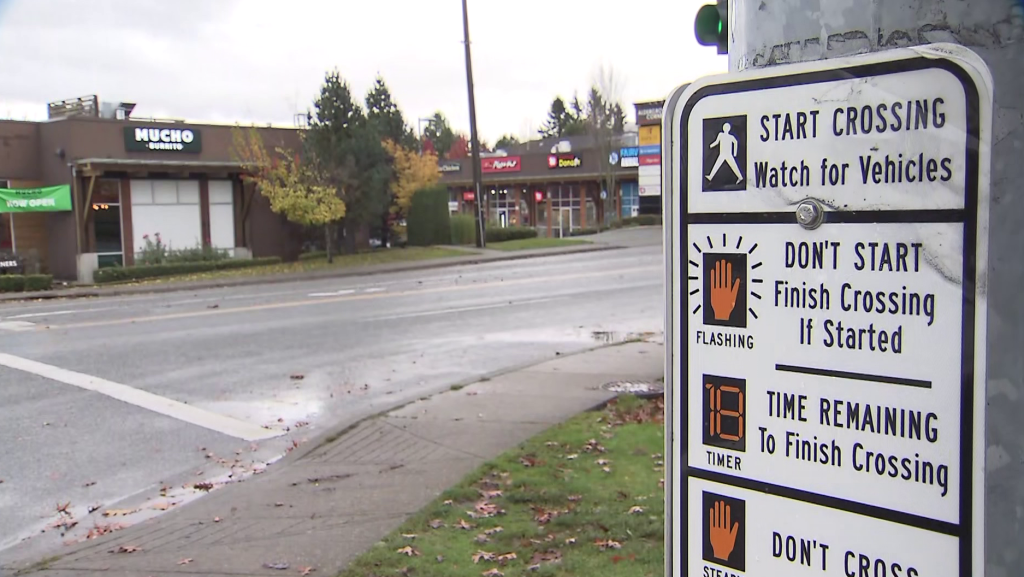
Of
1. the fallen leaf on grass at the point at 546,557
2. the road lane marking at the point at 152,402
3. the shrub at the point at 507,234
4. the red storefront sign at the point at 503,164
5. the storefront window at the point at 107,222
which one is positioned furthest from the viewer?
the red storefront sign at the point at 503,164

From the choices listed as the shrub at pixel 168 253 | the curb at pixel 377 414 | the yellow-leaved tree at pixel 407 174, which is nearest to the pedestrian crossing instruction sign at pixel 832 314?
the curb at pixel 377 414

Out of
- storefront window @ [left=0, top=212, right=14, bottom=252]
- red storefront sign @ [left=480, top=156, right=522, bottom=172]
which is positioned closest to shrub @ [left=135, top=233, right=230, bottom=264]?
storefront window @ [left=0, top=212, right=14, bottom=252]

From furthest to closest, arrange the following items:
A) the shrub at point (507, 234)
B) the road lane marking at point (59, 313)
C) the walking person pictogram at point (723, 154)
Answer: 1. the shrub at point (507, 234)
2. the road lane marking at point (59, 313)
3. the walking person pictogram at point (723, 154)

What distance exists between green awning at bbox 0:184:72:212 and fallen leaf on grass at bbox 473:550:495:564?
29.6 m

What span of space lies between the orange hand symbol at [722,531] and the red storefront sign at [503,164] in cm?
Answer: 5821

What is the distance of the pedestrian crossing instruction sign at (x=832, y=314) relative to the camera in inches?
52.0

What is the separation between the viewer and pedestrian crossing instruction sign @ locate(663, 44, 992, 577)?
1.32m

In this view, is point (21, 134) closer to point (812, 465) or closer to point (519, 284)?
point (519, 284)

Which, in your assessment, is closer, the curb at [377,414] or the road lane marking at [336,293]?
the curb at [377,414]

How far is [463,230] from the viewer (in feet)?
138

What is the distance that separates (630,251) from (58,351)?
26.4 m

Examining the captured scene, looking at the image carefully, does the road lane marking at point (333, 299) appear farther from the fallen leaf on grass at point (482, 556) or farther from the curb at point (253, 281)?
the fallen leaf on grass at point (482, 556)

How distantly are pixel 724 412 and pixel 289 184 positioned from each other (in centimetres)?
3100

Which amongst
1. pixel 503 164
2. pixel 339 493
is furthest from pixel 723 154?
pixel 503 164
